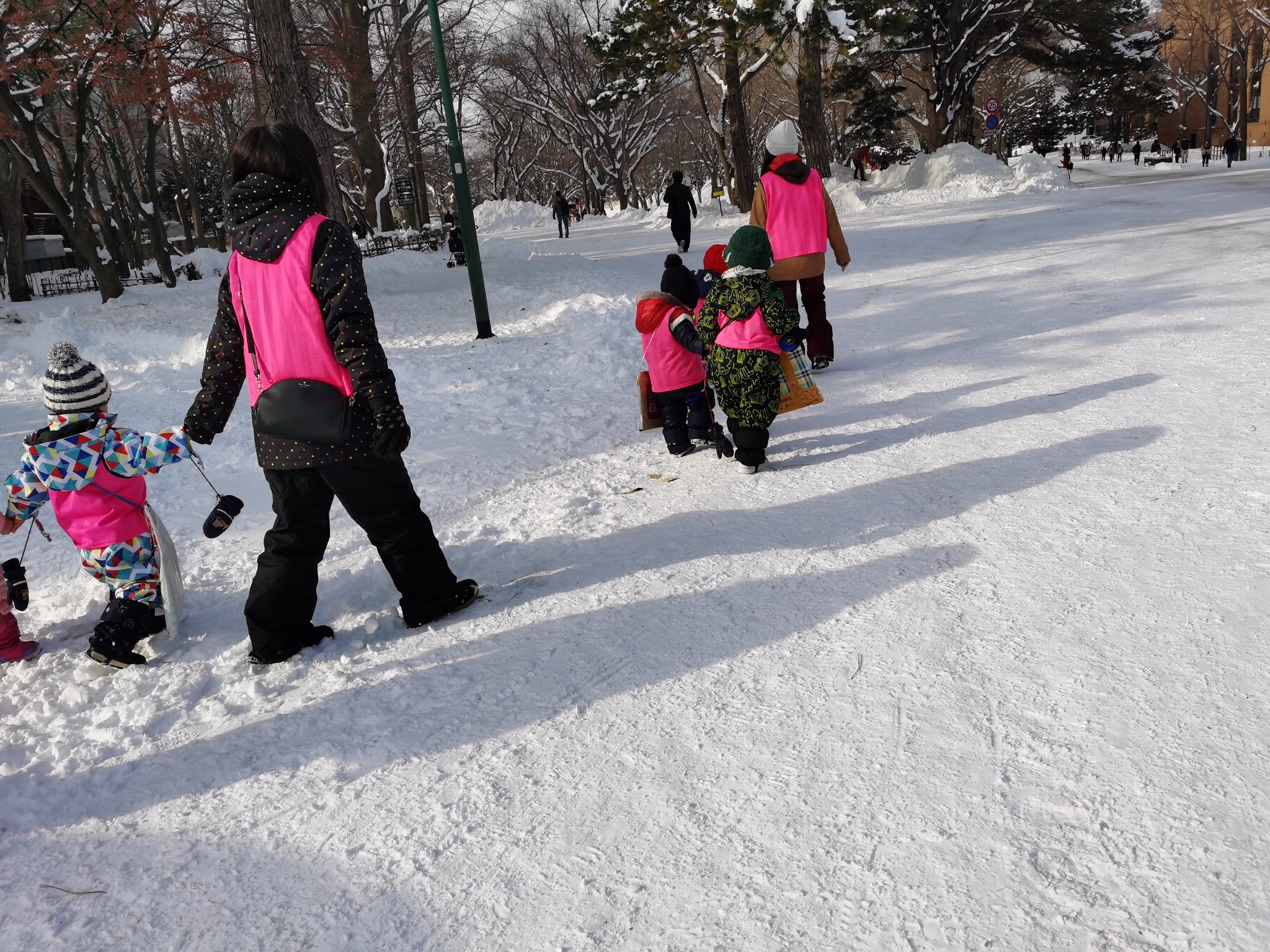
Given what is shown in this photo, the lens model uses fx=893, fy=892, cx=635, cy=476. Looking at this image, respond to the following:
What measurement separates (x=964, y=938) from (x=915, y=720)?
2.51ft

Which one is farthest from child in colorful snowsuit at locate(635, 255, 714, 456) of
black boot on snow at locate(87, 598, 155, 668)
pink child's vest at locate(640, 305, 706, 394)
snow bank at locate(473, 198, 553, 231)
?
snow bank at locate(473, 198, 553, 231)

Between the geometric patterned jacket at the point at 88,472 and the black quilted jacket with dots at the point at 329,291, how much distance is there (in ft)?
1.74

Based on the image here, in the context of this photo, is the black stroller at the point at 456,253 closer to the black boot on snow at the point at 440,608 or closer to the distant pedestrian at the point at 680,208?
the distant pedestrian at the point at 680,208

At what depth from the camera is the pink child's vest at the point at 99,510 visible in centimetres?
331

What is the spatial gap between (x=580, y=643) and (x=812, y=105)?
2107 cm

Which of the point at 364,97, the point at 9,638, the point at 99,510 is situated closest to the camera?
the point at 99,510

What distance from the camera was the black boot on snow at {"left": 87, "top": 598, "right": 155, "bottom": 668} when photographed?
3301mm

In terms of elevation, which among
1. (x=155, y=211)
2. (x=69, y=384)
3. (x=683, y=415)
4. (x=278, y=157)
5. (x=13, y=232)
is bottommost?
(x=683, y=415)

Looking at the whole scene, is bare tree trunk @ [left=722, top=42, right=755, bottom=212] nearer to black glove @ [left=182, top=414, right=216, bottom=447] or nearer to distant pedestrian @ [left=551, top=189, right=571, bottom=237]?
distant pedestrian @ [left=551, top=189, right=571, bottom=237]

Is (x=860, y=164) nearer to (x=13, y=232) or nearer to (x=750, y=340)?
(x=13, y=232)

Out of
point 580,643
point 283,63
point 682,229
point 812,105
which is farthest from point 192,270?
point 580,643

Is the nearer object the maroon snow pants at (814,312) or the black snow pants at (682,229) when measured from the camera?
the maroon snow pants at (814,312)

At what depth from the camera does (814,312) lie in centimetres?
662

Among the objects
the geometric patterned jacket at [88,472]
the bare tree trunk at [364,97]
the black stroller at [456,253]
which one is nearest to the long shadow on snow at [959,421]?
the geometric patterned jacket at [88,472]
